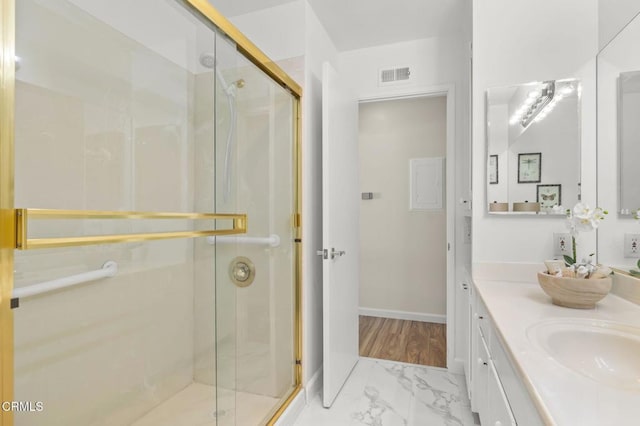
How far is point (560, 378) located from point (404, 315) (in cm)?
307

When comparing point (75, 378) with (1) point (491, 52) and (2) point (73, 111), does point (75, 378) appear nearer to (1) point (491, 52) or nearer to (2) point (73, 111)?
(2) point (73, 111)

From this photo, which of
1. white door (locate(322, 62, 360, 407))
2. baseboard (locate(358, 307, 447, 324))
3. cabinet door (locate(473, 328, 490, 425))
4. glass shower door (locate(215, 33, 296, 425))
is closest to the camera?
cabinet door (locate(473, 328, 490, 425))

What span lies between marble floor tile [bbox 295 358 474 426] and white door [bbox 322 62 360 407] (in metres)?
0.09

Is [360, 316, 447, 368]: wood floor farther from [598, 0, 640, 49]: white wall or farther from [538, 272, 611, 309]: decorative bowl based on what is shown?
[598, 0, 640, 49]: white wall

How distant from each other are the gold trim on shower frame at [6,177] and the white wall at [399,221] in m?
3.24

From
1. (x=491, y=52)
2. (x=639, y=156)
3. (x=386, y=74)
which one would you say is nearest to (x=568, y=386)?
(x=639, y=156)

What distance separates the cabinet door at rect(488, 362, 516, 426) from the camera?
37.2 inches

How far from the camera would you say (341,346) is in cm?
222

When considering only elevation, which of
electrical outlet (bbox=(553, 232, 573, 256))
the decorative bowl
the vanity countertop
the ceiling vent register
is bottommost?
the vanity countertop

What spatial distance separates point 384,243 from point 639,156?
8.17ft

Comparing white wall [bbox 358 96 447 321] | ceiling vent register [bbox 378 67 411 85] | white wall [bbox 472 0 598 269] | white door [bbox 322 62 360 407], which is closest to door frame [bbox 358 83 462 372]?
ceiling vent register [bbox 378 67 411 85]

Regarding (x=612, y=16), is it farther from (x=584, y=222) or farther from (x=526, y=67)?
(x=584, y=222)

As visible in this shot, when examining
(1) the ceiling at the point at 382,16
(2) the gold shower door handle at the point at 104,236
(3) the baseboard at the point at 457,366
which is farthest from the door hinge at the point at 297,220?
(3) the baseboard at the point at 457,366

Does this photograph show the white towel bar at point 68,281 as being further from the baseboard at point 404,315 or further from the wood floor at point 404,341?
the baseboard at point 404,315
